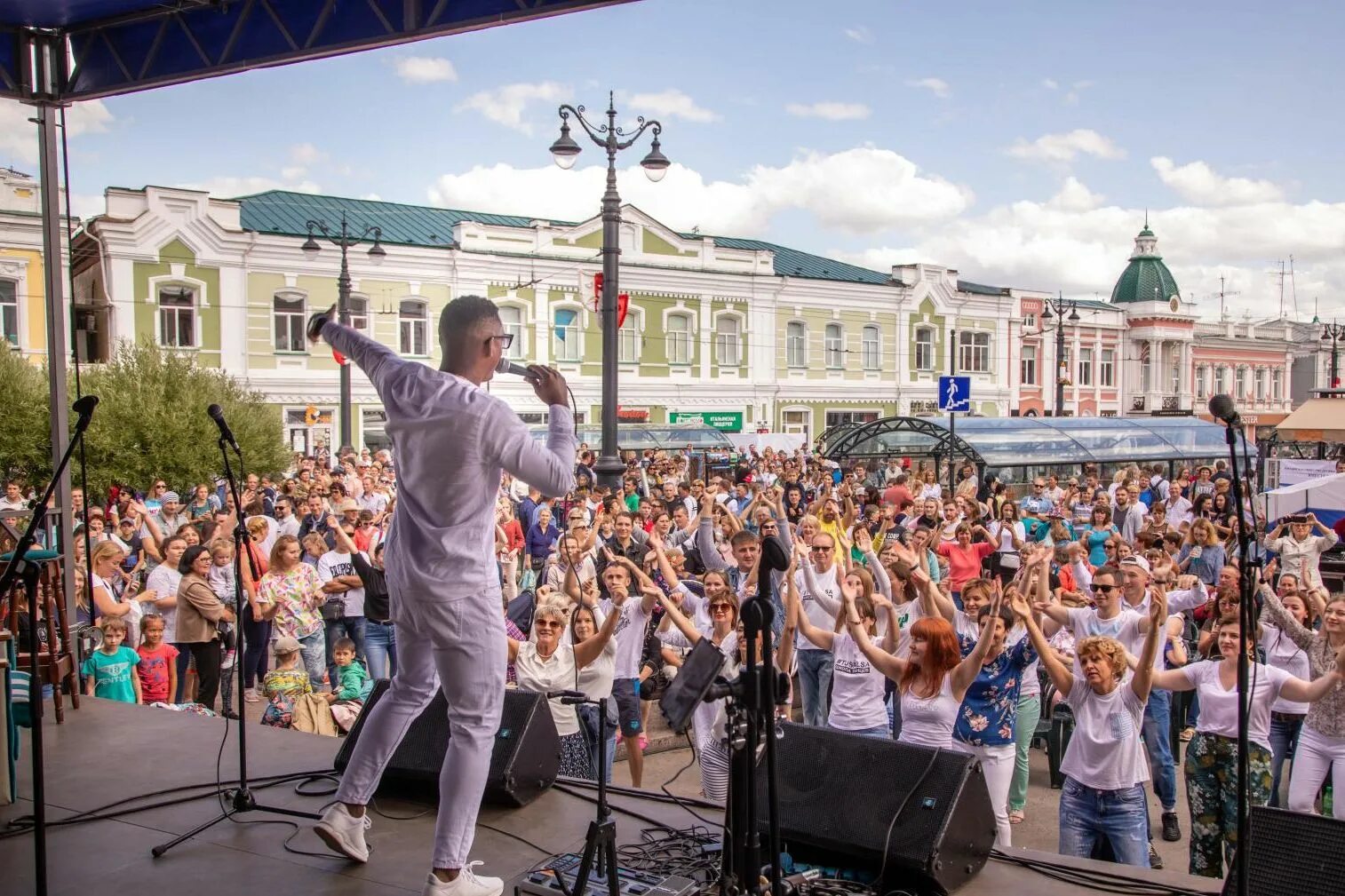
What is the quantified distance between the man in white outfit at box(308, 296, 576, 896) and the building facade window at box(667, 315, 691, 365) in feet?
99.3

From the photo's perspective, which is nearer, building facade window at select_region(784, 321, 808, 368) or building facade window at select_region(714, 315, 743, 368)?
building facade window at select_region(714, 315, 743, 368)

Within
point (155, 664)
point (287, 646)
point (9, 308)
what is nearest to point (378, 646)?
point (287, 646)

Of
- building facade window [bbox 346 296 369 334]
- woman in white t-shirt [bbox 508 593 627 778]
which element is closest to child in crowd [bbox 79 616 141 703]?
woman in white t-shirt [bbox 508 593 627 778]

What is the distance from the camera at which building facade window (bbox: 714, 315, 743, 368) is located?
3447cm

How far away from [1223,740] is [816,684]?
2834mm

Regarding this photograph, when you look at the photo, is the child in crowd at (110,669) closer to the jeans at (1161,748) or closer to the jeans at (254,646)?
the jeans at (254,646)

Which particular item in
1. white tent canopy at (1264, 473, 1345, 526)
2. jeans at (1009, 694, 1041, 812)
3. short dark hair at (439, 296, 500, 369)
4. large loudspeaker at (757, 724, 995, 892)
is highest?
short dark hair at (439, 296, 500, 369)

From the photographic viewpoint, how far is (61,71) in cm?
635

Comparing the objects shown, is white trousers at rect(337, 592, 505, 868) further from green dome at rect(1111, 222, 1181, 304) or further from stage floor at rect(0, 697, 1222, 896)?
green dome at rect(1111, 222, 1181, 304)

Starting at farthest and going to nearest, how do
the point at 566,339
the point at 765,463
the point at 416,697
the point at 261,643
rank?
the point at 566,339
the point at 765,463
the point at 261,643
the point at 416,697

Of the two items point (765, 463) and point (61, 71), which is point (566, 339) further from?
point (61, 71)

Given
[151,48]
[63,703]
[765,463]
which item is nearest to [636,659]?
[63,703]

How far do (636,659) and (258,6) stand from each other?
172 inches

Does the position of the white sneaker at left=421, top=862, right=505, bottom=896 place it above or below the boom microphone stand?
below
